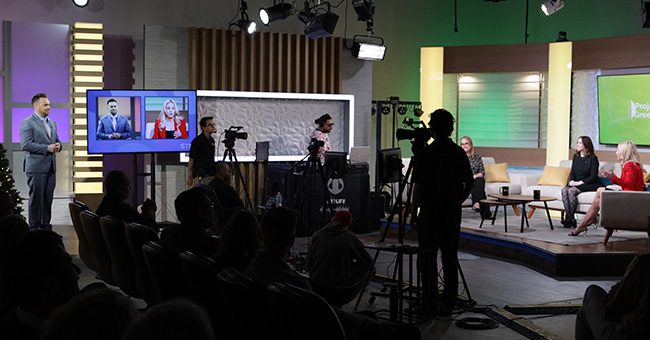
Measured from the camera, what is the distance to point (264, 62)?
469 inches

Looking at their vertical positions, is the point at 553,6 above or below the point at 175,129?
above

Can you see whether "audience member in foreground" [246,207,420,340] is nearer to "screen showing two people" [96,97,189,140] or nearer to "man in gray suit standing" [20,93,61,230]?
"man in gray suit standing" [20,93,61,230]

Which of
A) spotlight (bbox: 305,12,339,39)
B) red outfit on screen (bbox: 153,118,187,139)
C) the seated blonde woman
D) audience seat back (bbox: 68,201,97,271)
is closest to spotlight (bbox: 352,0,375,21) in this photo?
spotlight (bbox: 305,12,339,39)

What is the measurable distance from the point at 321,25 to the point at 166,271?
7.64 metres

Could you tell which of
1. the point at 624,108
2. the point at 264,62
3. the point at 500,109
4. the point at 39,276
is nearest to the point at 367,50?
the point at 264,62

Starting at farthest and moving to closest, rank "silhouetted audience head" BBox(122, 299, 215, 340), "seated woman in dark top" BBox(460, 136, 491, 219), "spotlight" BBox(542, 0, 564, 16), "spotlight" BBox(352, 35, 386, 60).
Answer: "spotlight" BBox(352, 35, 386, 60)
"seated woman in dark top" BBox(460, 136, 491, 219)
"spotlight" BBox(542, 0, 564, 16)
"silhouetted audience head" BBox(122, 299, 215, 340)

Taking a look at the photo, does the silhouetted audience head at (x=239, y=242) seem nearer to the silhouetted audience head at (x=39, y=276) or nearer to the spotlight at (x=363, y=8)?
the silhouetted audience head at (x=39, y=276)

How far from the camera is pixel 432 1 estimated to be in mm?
14688

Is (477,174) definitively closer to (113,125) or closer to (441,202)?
(113,125)

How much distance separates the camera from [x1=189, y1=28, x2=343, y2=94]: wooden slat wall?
11.4 metres

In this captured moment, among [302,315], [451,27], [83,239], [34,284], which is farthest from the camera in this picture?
[451,27]

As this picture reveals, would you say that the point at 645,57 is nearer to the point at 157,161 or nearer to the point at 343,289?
the point at 157,161

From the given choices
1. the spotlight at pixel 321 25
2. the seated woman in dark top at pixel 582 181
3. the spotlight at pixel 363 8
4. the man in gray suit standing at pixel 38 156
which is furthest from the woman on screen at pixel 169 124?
the seated woman in dark top at pixel 582 181

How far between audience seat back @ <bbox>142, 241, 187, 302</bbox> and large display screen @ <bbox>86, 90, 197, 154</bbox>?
631 centimetres
